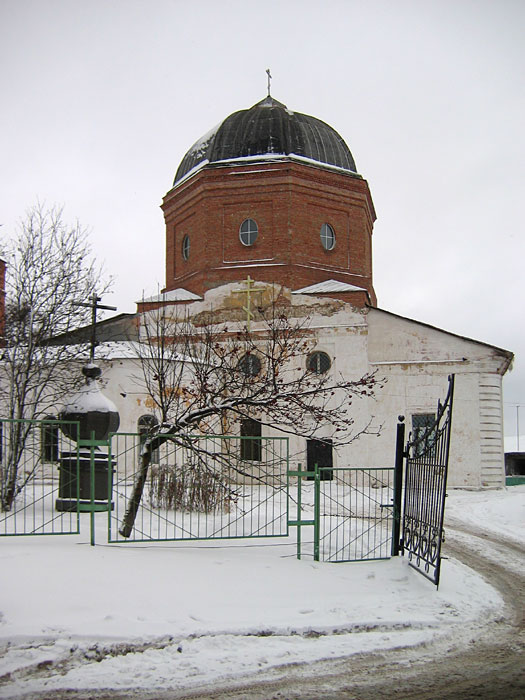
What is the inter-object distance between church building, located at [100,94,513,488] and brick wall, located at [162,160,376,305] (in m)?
0.04

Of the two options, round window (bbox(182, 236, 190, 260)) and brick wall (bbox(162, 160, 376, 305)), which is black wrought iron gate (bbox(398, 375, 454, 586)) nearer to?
brick wall (bbox(162, 160, 376, 305))

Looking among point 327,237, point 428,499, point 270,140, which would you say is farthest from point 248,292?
point 428,499

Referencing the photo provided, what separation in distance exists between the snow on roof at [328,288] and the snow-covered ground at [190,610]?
50.5 feet

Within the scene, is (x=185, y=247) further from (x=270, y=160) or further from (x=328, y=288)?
(x=328, y=288)

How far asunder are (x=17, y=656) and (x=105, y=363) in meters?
15.9

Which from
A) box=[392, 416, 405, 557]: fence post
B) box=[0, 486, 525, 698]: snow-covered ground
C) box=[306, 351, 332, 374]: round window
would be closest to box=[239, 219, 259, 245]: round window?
box=[306, 351, 332, 374]: round window

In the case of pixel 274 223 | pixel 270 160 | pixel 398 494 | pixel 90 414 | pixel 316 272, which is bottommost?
pixel 398 494

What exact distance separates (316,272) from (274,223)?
7.66 ft

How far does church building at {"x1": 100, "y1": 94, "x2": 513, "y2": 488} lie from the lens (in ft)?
74.3

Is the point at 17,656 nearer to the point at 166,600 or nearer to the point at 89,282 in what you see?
the point at 166,600

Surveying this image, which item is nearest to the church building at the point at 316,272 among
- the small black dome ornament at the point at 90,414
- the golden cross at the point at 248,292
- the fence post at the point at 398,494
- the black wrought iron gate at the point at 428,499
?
the golden cross at the point at 248,292

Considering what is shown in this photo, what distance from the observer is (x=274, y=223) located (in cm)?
2500

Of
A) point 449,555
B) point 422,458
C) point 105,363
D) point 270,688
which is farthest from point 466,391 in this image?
point 270,688

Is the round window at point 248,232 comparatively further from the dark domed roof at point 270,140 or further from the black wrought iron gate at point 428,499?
the black wrought iron gate at point 428,499
